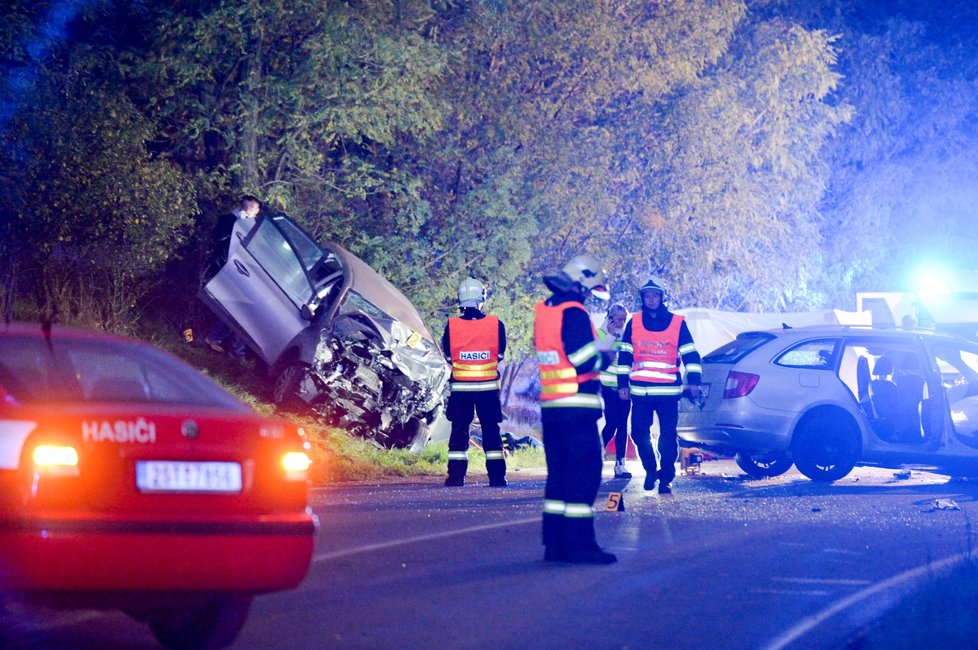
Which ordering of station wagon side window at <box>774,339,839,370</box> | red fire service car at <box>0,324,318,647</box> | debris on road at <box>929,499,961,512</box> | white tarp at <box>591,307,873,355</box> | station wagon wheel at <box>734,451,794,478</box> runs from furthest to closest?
white tarp at <box>591,307,873,355</box>
station wagon wheel at <box>734,451,794,478</box>
station wagon side window at <box>774,339,839,370</box>
debris on road at <box>929,499,961,512</box>
red fire service car at <box>0,324,318,647</box>

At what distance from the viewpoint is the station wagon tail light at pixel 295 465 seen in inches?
218

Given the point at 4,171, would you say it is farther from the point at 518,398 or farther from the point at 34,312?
the point at 518,398

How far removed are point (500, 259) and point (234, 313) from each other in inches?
332

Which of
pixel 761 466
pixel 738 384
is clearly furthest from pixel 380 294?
pixel 761 466

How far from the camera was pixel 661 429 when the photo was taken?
1241 cm

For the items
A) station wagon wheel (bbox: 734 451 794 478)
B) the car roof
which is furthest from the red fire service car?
station wagon wheel (bbox: 734 451 794 478)

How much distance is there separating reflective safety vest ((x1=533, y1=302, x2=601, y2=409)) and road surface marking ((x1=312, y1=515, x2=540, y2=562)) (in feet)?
4.85

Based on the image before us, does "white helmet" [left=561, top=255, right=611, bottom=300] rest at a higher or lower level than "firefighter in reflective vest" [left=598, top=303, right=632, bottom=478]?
higher

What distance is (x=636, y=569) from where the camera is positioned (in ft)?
26.1

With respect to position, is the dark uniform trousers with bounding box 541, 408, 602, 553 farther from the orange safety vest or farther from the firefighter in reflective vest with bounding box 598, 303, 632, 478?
the firefighter in reflective vest with bounding box 598, 303, 632, 478

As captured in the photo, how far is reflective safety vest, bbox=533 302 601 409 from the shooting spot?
805cm

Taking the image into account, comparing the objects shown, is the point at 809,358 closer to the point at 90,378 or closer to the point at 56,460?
the point at 90,378

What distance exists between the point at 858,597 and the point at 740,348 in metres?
6.96

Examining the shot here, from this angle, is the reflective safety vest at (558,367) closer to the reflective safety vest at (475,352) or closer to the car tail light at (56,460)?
the car tail light at (56,460)
